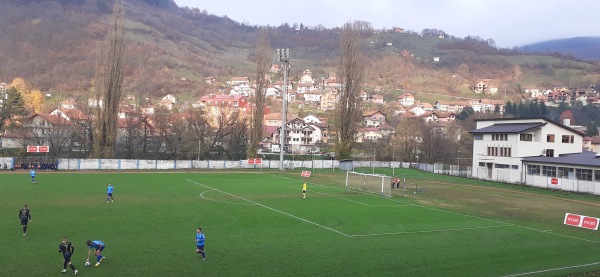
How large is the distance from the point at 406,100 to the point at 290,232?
17397 centimetres

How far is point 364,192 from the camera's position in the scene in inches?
1813

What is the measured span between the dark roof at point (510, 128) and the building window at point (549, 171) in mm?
5660

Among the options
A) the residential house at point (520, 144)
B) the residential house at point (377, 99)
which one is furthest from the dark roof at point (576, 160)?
the residential house at point (377, 99)

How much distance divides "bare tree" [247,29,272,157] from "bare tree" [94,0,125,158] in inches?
842

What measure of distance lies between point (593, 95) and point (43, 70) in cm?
21897

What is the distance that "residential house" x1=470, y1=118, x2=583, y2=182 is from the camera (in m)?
→ 60.2

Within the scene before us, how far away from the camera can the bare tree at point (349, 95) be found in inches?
3125

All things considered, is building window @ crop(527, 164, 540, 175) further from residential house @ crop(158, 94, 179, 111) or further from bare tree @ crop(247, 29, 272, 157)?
residential house @ crop(158, 94, 179, 111)

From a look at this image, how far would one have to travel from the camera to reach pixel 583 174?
5056cm

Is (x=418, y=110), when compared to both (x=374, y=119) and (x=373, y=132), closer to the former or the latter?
(x=374, y=119)

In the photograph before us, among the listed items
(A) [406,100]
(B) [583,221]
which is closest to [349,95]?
(B) [583,221]

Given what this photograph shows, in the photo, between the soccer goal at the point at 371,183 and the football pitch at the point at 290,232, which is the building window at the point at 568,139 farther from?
the soccer goal at the point at 371,183

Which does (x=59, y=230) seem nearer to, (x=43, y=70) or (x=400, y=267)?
(x=400, y=267)

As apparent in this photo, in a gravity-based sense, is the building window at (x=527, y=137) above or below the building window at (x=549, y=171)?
above
